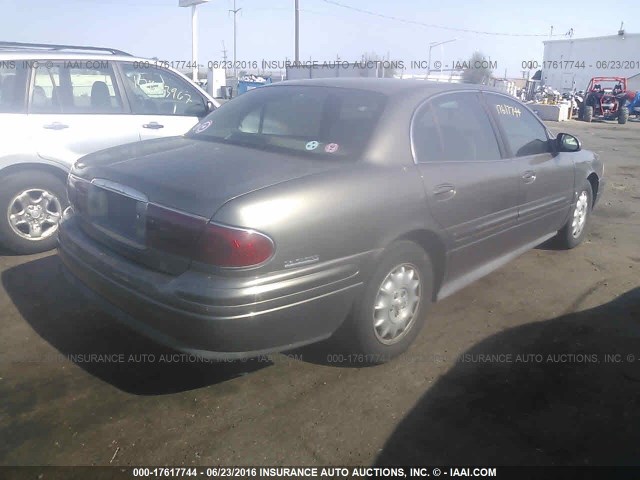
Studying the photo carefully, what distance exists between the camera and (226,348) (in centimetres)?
243

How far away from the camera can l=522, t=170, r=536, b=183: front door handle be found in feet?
13.1

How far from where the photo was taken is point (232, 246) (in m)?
2.32

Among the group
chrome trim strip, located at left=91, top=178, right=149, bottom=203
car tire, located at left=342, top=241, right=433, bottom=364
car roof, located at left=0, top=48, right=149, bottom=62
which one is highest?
car roof, located at left=0, top=48, right=149, bottom=62

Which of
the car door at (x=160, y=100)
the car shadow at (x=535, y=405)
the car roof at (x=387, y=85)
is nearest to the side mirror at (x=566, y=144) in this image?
the car roof at (x=387, y=85)

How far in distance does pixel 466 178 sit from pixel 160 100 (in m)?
3.50

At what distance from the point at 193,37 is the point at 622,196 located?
20435 millimetres

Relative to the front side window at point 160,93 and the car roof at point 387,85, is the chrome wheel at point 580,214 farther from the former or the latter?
the front side window at point 160,93

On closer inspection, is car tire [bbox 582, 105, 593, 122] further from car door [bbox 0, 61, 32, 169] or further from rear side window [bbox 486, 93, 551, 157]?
car door [bbox 0, 61, 32, 169]

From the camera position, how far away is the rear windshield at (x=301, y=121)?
3.03 meters

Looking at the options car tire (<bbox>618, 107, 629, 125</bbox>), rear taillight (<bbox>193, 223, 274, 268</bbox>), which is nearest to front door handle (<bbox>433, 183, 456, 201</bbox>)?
rear taillight (<bbox>193, 223, 274, 268</bbox>)

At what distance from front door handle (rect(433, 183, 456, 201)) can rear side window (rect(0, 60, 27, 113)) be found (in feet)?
12.0

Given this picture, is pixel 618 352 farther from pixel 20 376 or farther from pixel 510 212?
pixel 20 376

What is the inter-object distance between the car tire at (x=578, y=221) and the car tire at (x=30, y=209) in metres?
4.67

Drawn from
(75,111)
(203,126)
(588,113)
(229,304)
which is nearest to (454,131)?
(203,126)
